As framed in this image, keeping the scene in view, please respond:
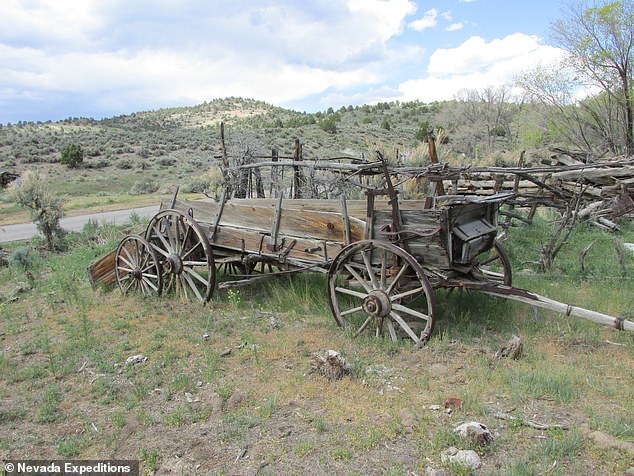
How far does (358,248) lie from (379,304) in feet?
2.08

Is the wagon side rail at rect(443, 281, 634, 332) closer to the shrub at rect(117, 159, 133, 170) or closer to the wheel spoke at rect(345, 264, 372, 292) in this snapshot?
the wheel spoke at rect(345, 264, 372, 292)

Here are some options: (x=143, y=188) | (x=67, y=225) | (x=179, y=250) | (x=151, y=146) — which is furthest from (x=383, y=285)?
(x=151, y=146)

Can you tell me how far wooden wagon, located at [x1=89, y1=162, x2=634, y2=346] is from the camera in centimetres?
470

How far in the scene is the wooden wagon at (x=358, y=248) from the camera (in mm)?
4699

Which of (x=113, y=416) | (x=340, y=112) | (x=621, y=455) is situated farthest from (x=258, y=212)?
(x=340, y=112)

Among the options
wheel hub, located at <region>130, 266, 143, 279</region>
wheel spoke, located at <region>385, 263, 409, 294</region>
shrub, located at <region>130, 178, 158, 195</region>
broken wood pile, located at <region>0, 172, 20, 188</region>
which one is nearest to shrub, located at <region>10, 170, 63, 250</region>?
wheel hub, located at <region>130, 266, 143, 279</region>

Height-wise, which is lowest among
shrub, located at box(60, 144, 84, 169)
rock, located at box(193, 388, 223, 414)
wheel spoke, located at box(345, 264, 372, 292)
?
rock, located at box(193, 388, 223, 414)

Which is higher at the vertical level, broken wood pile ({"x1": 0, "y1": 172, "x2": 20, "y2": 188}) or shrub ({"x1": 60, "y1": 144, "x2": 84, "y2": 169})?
shrub ({"x1": 60, "y1": 144, "x2": 84, "y2": 169})

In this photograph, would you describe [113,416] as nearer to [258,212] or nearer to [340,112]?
[258,212]

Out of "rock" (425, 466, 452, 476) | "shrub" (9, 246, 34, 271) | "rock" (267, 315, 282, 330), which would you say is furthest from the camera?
"shrub" (9, 246, 34, 271)

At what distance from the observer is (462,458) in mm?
2934

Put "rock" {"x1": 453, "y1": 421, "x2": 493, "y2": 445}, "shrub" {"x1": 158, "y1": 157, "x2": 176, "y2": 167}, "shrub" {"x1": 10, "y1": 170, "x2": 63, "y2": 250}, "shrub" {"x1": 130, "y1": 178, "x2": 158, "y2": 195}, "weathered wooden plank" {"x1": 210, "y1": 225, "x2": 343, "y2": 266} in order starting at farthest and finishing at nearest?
"shrub" {"x1": 158, "y1": 157, "x2": 176, "y2": 167}
"shrub" {"x1": 130, "y1": 178, "x2": 158, "y2": 195}
"shrub" {"x1": 10, "y1": 170, "x2": 63, "y2": 250}
"weathered wooden plank" {"x1": 210, "y1": 225, "x2": 343, "y2": 266}
"rock" {"x1": 453, "y1": 421, "x2": 493, "y2": 445}

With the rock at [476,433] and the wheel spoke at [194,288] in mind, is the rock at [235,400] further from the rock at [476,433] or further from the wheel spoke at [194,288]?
the wheel spoke at [194,288]

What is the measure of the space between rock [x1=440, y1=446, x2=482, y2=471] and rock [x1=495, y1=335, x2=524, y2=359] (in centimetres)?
166
